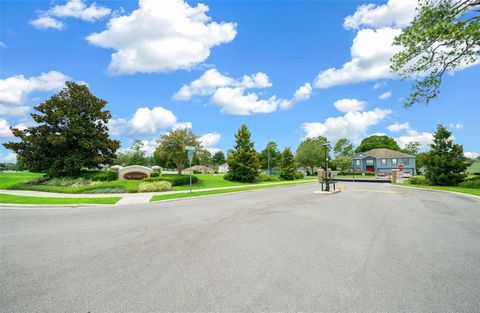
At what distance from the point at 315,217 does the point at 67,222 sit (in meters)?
8.64

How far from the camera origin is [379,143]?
294ft

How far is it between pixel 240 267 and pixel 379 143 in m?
102

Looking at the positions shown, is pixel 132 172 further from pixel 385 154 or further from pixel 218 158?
pixel 218 158

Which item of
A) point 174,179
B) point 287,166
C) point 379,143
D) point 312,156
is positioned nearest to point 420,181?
point 287,166

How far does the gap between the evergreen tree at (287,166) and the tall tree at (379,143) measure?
204 feet

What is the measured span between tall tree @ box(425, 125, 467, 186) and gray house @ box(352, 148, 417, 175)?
139 ft

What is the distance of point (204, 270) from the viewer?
3.85 m

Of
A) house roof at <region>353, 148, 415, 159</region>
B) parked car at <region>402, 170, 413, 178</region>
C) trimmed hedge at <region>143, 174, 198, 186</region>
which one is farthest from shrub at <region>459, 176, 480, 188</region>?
house roof at <region>353, 148, 415, 159</region>

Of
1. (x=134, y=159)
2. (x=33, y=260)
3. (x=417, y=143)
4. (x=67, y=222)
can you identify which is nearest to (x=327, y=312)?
(x=33, y=260)

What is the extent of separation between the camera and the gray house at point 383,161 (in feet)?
202

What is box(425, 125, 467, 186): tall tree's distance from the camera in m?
23.0

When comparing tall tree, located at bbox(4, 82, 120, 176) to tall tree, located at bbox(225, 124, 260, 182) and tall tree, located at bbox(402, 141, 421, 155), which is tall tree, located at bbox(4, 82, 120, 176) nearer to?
tall tree, located at bbox(225, 124, 260, 182)

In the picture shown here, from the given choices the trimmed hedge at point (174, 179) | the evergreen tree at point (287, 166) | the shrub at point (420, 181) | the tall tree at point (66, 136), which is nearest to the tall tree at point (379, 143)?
the evergreen tree at point (287, 166)

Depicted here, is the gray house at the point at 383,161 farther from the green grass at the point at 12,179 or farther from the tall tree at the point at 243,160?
the green grass at the point at 12,179
